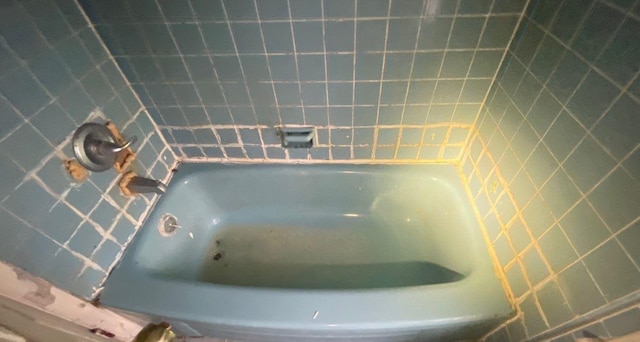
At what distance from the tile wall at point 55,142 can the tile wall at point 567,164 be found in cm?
125

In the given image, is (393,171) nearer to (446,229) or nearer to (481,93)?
(446,229)

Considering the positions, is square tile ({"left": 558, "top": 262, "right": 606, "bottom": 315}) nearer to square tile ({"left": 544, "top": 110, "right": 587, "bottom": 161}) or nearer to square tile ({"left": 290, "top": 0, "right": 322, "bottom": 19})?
square tile ({"left": 544, "top": 110, "right": 587, "bottom": 161})

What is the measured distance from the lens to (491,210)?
3.17 ft

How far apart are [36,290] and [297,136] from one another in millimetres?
876

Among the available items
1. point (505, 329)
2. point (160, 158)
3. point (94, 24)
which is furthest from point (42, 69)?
point (505, 329)

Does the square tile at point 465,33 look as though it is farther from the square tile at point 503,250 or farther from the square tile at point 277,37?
the square tile at point 503,250

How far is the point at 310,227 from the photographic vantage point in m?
1.41

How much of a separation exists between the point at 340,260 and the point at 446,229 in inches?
18.6

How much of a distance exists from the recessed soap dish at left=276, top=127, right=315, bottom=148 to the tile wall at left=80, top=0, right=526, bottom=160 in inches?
1.0

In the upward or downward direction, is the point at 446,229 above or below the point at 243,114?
below

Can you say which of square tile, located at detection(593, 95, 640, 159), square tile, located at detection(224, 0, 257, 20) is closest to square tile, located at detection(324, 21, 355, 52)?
square tile, located at detection(224, 0, 257, 20)

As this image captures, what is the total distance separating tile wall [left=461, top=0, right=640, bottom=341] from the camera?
→ 0.51 metres

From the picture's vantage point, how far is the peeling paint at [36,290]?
2.36 ft

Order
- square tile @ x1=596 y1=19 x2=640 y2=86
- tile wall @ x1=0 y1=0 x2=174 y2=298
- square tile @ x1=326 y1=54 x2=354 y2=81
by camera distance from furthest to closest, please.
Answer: square tile @ x1=326 y1=54 x2=354 y2=81 → tile wall @ x1=0 y1=0 x2=174 y2=298 → square tile @ x1=596 y1=19 x2=640 y2=86
